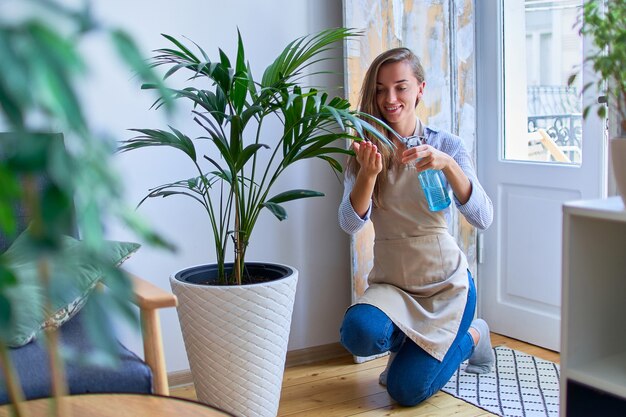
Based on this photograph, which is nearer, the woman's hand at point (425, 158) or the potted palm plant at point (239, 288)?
the potted palm plant at point (239, 288)

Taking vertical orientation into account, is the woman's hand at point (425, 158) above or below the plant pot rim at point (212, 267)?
above

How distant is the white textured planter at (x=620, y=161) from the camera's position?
4.56 feet

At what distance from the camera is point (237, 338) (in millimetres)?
2316

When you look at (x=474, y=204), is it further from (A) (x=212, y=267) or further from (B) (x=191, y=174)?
(B) (x=191, y=174)

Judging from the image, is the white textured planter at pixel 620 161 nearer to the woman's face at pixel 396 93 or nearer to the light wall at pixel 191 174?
the woman's face at pixel 396 93

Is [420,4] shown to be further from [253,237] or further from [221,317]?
[221,317]

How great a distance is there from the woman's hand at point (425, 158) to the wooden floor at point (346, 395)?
2.60 feet

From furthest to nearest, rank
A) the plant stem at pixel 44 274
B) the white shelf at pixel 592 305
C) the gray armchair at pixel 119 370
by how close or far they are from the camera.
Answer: the gray armchair at pixel 119 370
the white shelf at pixel 592 305
the plant stem at pixel 44 274

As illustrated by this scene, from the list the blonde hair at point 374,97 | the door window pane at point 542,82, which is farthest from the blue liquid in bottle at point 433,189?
the door window pane at point 542,82

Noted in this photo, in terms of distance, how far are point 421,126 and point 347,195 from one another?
0.36 metres

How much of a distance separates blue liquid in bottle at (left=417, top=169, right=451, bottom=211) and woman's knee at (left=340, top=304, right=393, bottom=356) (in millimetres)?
394

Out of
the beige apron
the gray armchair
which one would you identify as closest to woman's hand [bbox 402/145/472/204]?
Answer: the beige apron

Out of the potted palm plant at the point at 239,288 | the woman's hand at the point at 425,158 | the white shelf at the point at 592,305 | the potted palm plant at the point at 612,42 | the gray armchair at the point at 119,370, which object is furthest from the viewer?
the woman's hand at the point at 425,158

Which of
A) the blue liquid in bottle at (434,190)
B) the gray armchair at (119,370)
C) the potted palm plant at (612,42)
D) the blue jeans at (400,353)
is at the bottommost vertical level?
the blue jeans at (400,353)
